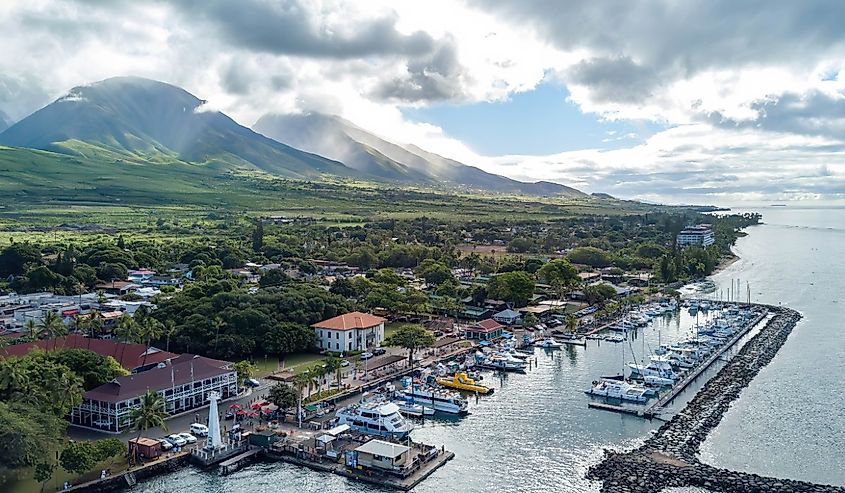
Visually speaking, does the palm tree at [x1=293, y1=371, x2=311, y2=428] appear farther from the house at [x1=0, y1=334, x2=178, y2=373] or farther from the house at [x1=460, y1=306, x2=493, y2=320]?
the house at [x1=460, y1=306, x2=493, y2=320]

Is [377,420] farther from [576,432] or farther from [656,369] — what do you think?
[656,369]

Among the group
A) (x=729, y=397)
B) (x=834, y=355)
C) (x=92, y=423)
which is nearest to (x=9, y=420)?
(x=92, y=423)

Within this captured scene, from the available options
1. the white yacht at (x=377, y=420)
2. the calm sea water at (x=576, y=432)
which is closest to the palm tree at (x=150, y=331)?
the white yacht at (x=377, y=420)

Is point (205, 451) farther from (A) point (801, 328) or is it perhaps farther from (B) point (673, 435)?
(A) point (801, 328)

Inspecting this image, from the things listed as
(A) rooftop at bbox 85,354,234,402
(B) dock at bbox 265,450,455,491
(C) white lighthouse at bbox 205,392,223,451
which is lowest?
(B) dock at bbox 265,450,455,491

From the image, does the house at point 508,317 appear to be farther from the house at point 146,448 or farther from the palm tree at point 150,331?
the house at point 146,448

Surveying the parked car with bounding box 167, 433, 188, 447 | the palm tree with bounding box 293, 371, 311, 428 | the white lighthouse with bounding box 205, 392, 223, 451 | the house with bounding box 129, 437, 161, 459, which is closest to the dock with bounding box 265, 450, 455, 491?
the white lighthouse with bounding box 205, 392, 223, 451
